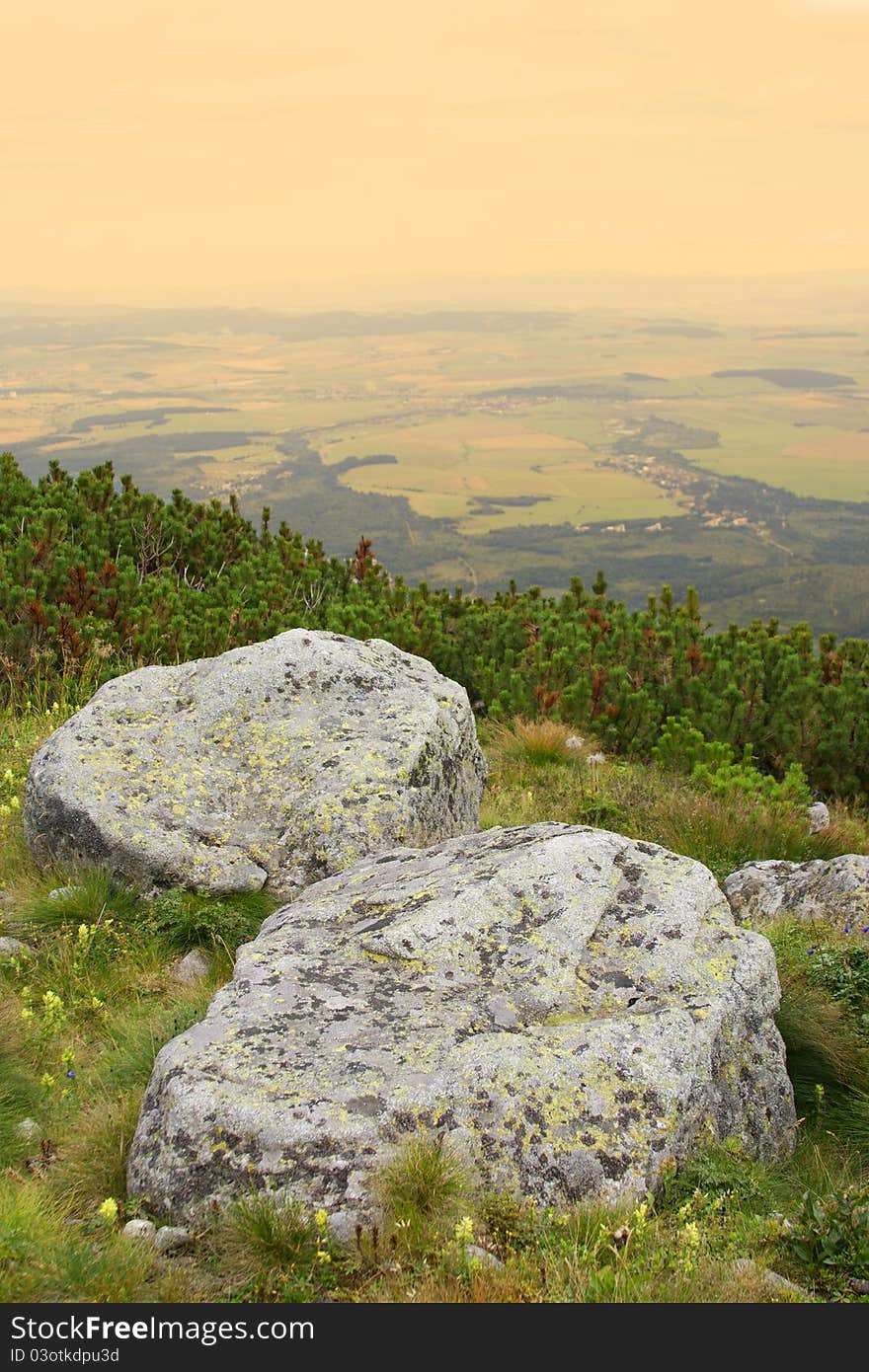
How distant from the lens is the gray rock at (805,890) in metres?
7.16

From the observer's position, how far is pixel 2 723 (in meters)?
9.86

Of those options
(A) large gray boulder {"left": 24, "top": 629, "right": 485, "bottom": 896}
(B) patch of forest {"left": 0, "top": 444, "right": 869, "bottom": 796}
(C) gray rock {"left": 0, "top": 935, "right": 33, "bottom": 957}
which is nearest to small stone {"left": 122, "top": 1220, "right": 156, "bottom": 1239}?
(C) gray rock {"left": 0, "top": 935, "right": 33, "bottom": 957}

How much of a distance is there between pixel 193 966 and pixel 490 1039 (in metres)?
2.41

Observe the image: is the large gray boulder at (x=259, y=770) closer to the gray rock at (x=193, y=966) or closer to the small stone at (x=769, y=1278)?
the gray rock at (x=193, y=966)

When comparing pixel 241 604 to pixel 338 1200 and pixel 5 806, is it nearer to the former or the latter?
pixel 5 806

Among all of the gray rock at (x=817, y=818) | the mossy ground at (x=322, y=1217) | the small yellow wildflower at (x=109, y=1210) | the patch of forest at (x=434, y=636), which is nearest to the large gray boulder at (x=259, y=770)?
the mossy ground at (x=322, y=1217)

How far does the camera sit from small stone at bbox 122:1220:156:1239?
3539mm

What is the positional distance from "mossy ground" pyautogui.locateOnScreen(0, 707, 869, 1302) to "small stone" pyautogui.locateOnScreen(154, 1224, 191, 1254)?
6 centimetres

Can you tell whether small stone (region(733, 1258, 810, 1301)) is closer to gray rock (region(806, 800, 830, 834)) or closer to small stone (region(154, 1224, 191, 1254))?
small stone (region(154, 1224, 191, 1254))

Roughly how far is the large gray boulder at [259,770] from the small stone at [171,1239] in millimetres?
3115

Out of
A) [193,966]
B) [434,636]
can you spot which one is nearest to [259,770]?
[193,966]

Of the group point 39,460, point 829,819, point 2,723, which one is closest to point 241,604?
point 2,723
